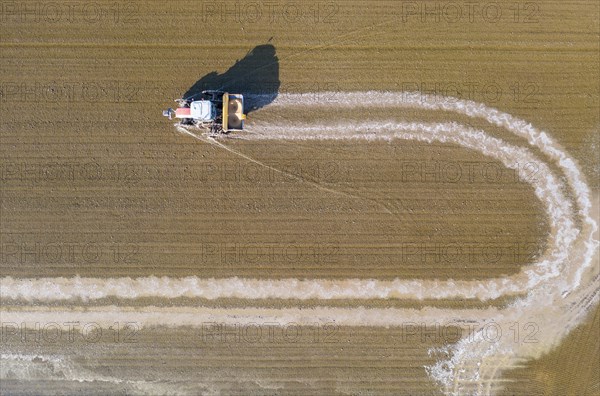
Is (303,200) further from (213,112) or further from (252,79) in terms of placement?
(252,79)

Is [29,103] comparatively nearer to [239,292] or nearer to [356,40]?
[239,292]

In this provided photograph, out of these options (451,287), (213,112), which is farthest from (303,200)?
(451,287)

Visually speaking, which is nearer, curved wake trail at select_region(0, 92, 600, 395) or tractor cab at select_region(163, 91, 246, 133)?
tractor cab at select_region(163, 91, 246, 133)

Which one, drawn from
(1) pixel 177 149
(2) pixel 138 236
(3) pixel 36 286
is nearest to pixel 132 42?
(1) pixel 177 149

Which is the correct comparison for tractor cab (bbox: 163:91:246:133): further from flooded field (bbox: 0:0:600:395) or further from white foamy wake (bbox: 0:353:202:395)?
white foamy wake (bbox: 0:353:202:395)

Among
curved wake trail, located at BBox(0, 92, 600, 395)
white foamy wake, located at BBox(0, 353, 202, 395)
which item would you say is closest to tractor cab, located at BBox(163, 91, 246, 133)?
curved wake trail, located at BBox(0, 92, 600, 395)

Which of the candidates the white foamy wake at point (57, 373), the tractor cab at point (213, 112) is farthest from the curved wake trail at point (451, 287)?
the white foamy wake at point (57, 373)
